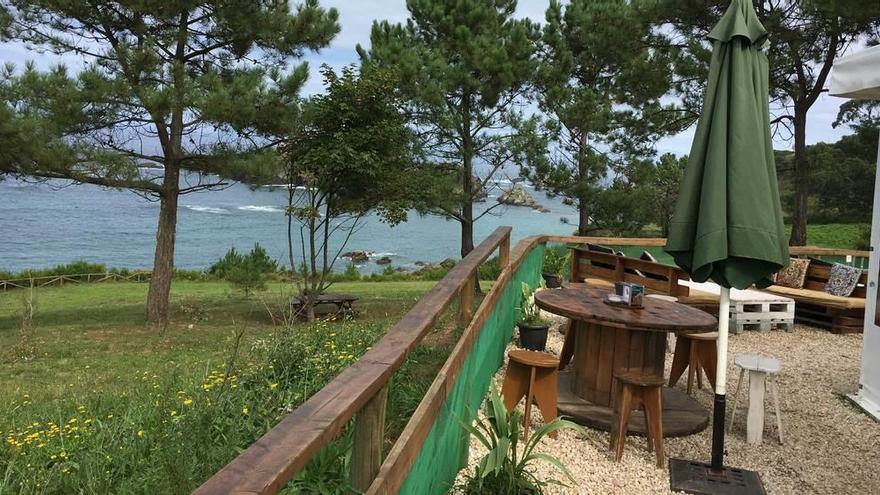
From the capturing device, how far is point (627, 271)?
26.8 feet

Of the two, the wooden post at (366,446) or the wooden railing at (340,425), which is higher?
the wooden railing at (340,425)

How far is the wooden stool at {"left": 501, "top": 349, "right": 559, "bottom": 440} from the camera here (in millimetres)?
3666

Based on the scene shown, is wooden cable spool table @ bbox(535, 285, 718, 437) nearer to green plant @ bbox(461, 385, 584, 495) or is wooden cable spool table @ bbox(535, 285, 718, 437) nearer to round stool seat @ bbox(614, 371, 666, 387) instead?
round stool seat @ bbox(614, 371, 666, 387)

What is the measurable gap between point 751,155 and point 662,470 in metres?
1.71

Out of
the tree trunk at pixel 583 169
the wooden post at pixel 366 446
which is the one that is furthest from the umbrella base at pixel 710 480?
the tree trunk at pixel 583 169

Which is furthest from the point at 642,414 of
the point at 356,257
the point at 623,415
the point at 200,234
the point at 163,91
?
the point at 200,234

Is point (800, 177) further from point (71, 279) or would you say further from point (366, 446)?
point (71, 279)

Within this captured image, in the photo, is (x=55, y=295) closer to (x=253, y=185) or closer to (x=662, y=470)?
(x=253, y=185)

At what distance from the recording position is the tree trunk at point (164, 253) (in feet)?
42.3

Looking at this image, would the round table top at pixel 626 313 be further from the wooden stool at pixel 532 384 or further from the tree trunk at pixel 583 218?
the tree trunk at pixel 583 218

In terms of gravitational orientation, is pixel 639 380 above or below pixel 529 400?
above

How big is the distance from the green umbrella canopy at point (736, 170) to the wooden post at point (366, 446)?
2037 mm

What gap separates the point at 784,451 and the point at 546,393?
1.51 metres

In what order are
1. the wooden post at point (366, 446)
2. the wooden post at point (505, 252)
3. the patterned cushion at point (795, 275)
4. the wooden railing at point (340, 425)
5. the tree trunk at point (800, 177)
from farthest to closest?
the tree trunk at point (800, 177) < the patterned cushion at point (795, 275) < the wooden post at point (505, 252) < the wooden post at point (366, 446) < the wooden railing at point (340, 425)
